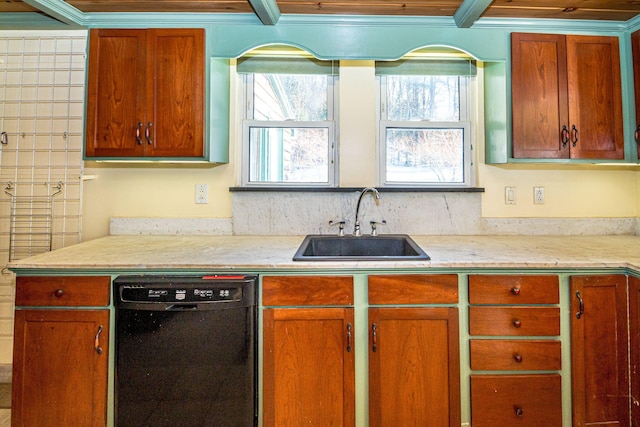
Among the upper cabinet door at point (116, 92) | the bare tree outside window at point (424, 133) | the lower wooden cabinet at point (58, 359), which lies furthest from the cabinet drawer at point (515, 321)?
the upper cabinet door at point (116, 92)

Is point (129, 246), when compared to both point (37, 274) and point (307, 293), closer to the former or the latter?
point (37, 274)

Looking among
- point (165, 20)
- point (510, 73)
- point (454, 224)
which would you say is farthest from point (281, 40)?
point (454, 224)

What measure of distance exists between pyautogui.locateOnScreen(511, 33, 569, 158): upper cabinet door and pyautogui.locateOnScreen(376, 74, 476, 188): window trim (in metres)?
0.35

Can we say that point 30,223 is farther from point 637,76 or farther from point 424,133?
point 637,76

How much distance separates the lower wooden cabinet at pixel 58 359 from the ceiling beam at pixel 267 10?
149cm

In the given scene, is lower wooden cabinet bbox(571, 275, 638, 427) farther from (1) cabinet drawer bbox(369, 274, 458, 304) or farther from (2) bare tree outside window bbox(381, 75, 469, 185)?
(2) bare tree outside window bbox(381, 75, 469, 185)

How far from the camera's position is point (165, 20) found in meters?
1.83

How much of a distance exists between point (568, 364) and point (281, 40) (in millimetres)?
2005

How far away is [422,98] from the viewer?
2.19m

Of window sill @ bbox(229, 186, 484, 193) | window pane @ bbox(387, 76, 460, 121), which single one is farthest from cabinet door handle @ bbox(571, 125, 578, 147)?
window pane @ bbox(387, 76, 460, 121)

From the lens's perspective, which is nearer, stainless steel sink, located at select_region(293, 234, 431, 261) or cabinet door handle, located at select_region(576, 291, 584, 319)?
cabinet door handle, located at select_region(576, 291, 584, 319)

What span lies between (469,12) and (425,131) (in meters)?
0.68

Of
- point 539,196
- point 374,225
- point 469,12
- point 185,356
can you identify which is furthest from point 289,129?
point 539,196

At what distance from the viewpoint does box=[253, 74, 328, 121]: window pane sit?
2172mm
